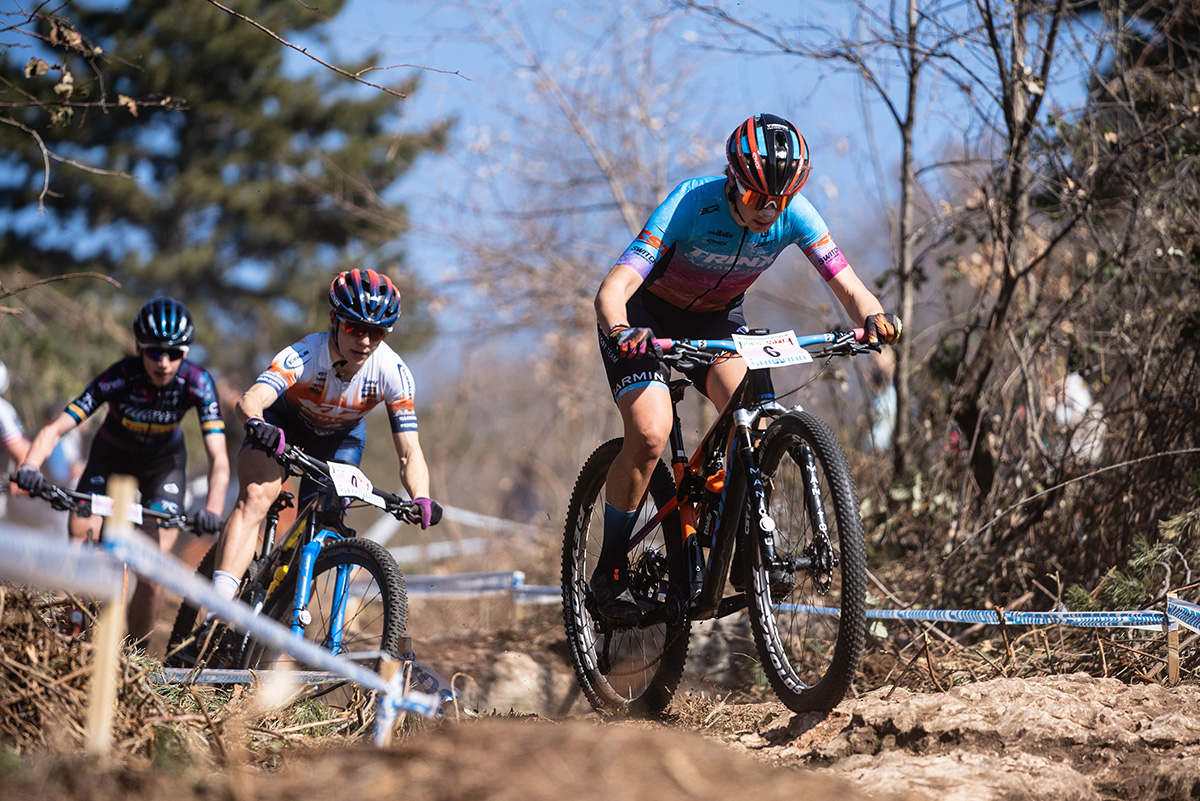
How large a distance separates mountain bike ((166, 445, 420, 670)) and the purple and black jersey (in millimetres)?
1537

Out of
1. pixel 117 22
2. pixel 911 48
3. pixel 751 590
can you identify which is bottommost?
pixel 751 590

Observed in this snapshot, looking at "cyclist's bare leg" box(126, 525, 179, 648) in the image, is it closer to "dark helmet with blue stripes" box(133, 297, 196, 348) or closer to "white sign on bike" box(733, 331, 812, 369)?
"dark helmet with blue stripes" box(133, 297, 196, 348)

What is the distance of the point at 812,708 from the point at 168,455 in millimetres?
4873

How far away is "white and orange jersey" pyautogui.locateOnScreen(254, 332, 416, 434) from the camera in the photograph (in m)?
5.17

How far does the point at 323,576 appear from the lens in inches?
188

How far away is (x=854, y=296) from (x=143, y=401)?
4398 millimetres

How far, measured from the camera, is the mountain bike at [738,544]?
371cm

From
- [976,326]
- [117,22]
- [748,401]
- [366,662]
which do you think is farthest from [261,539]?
[117,22]

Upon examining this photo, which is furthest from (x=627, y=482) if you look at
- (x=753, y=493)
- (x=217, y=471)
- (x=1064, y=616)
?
(x=217, y=471)

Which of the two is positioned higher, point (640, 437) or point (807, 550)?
point (640, 437)

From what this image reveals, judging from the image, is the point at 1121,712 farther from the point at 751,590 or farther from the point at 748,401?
the point at 748,401

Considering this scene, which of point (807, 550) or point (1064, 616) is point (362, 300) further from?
point (1064, 616)

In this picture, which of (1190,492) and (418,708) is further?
(1190,492)

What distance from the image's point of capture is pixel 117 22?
2066cm
